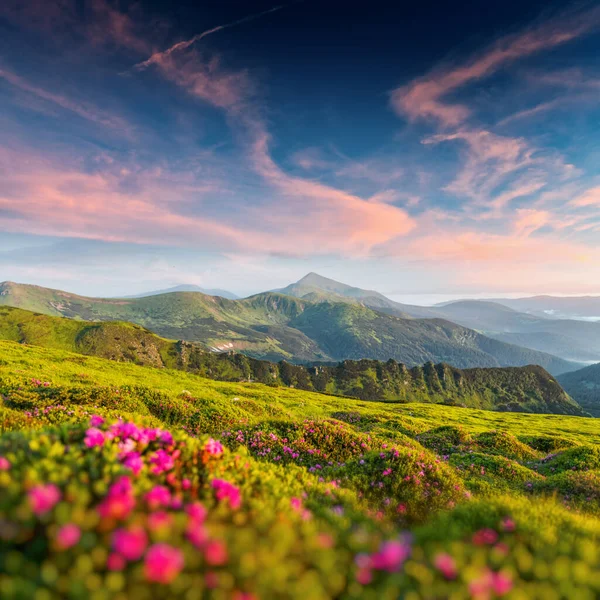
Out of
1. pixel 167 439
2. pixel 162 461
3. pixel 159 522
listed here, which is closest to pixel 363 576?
pixel 159 522

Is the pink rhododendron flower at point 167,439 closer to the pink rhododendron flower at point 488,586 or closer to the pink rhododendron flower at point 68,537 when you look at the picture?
the pink rhododendron flower at point 68,537

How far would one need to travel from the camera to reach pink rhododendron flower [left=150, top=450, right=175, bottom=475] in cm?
474

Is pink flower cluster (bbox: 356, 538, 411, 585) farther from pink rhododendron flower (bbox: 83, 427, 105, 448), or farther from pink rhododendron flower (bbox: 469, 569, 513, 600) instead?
pink rhododendron flower (bbox: 83, 427, 105, 448)

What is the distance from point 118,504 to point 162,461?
2355 millimetres

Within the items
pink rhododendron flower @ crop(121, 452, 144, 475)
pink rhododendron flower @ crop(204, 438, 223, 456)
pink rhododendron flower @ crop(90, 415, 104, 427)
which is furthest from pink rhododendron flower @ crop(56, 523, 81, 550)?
pink rhododendron flower @ crop(90, 415, 104, 427)

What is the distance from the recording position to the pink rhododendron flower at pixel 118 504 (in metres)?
2.61

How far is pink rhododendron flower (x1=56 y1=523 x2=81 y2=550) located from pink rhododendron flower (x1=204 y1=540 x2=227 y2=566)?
3.01 feet

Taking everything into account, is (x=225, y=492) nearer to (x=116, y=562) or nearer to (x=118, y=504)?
(x=118, y=504)

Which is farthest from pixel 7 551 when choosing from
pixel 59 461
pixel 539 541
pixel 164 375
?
pixel 164 375

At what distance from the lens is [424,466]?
10.6 m

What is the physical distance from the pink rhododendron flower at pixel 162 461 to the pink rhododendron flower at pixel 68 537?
245 centimetres

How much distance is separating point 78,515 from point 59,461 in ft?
7.42

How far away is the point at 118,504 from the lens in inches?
104

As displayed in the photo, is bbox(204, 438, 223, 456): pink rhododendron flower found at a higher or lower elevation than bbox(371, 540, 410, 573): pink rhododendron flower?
lower
